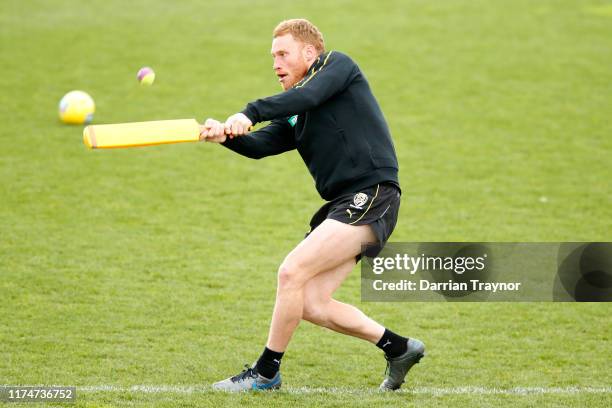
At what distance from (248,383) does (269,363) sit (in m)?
0.20

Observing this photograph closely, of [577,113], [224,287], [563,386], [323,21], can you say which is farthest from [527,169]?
[323,21]

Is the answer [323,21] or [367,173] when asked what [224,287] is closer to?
[367,173]

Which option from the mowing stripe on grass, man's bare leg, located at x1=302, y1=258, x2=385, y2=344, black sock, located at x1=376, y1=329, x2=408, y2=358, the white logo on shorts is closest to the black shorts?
the white logo on shorts

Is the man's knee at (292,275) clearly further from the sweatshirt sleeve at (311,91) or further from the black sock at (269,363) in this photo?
the sweatshirt sleeve at (311,91)

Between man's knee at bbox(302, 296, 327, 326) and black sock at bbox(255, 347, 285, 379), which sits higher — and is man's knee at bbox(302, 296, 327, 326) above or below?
above

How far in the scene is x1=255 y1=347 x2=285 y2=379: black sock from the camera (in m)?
5.75

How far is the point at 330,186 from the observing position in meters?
5.66

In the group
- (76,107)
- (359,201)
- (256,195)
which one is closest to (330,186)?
(359,201)

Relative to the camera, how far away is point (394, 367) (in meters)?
5.89

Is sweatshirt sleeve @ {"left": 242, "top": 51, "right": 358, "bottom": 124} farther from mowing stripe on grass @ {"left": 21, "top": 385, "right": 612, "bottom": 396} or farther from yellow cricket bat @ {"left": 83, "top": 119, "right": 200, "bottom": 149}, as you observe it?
mowing stripe on grass @ {"left": 21, "top": 385, "right": 612, "bottom": 396}

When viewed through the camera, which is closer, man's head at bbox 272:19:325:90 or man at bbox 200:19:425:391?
man at bbox 200:19:425:391

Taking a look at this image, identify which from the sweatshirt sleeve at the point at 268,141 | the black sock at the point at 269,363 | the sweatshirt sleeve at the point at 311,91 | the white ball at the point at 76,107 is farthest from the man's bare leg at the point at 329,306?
the white ball at the point at 76,107

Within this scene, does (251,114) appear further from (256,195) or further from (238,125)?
(256,195)

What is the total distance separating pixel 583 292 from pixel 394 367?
120 inches
